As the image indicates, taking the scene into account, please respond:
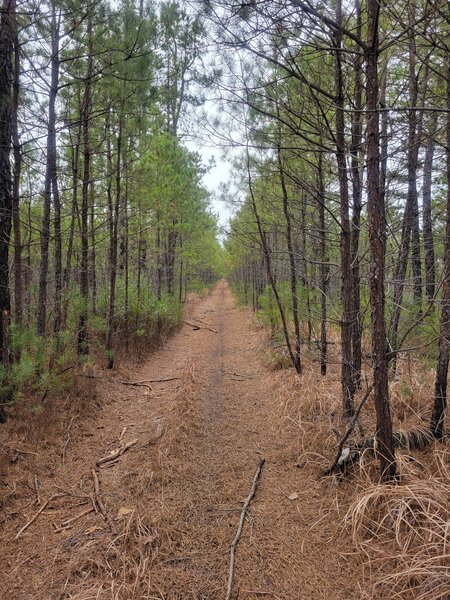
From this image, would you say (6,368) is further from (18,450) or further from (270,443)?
(270,443)

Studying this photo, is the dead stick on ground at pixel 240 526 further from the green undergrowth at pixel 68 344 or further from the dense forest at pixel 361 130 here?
the green undergrowth at pixel 68 344

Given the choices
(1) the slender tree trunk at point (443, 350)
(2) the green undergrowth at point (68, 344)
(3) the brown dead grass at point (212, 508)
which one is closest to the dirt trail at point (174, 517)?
(3) the brown dead grass at point (212, 508)

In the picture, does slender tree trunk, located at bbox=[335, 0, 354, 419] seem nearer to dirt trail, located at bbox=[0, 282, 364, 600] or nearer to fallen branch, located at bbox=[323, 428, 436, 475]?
fallen branch, located at bbox=[323, 428, 436, 475]

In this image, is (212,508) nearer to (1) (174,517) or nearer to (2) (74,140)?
(1) (174,517)

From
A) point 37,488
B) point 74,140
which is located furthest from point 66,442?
point 74,140

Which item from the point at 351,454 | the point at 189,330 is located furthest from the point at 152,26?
the point at 189,330

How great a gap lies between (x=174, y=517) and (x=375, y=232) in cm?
273

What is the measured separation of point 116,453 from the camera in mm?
3703

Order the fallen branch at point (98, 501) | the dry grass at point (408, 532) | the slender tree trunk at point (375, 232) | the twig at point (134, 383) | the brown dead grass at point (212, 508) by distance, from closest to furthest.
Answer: the dry grass at point (408, 532), the brown dead grass at point (212, 508), the slender tree trunk at point (375, 232), the fallen branch at point (98, 501), the twig at point (134, 383)

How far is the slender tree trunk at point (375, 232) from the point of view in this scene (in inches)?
89.0

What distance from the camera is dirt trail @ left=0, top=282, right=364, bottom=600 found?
2.12m

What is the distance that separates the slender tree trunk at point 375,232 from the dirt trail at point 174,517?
1.05 meters

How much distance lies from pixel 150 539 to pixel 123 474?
1009 millimetres

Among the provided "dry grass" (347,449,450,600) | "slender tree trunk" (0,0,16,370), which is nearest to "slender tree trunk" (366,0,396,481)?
"dry grass" (347,449,450,600)
